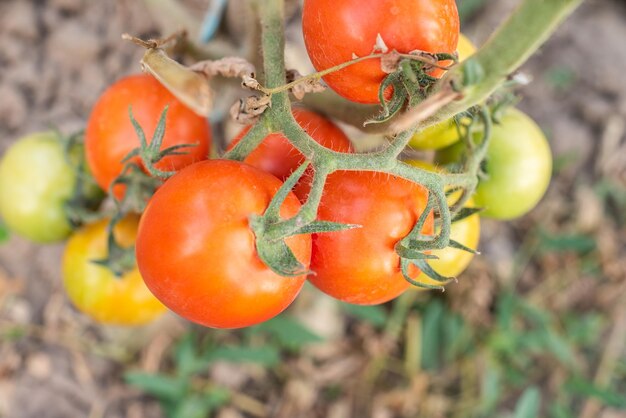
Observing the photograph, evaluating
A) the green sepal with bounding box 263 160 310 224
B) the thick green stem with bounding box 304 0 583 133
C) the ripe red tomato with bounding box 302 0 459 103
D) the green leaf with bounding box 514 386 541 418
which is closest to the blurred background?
the green leaf with bounding box 514 386 541 418

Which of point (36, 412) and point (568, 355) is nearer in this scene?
point (36, 412)

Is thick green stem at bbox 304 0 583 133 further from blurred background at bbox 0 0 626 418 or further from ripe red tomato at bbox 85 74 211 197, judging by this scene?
blurred background at bbox 0 0 626 418

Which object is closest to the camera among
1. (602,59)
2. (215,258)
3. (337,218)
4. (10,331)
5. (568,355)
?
(215,258)

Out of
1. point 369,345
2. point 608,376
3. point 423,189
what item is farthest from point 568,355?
point 423,189

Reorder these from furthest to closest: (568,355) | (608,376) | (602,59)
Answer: (602,59) → (608,376) → (568,355)

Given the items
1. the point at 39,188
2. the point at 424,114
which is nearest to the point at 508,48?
the point at 424,114

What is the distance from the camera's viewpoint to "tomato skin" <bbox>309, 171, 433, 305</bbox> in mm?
846

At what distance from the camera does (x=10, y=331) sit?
177 cm

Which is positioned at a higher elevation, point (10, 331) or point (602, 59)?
point (602, 59)

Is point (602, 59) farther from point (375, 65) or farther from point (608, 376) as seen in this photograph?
point (375, 65)

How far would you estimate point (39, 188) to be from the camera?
1324 millimetres

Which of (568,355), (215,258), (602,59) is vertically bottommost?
(215,258)

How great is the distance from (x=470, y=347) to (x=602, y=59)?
1194mm

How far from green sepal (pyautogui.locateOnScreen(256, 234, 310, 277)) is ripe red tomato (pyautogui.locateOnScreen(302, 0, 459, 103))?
244mm
